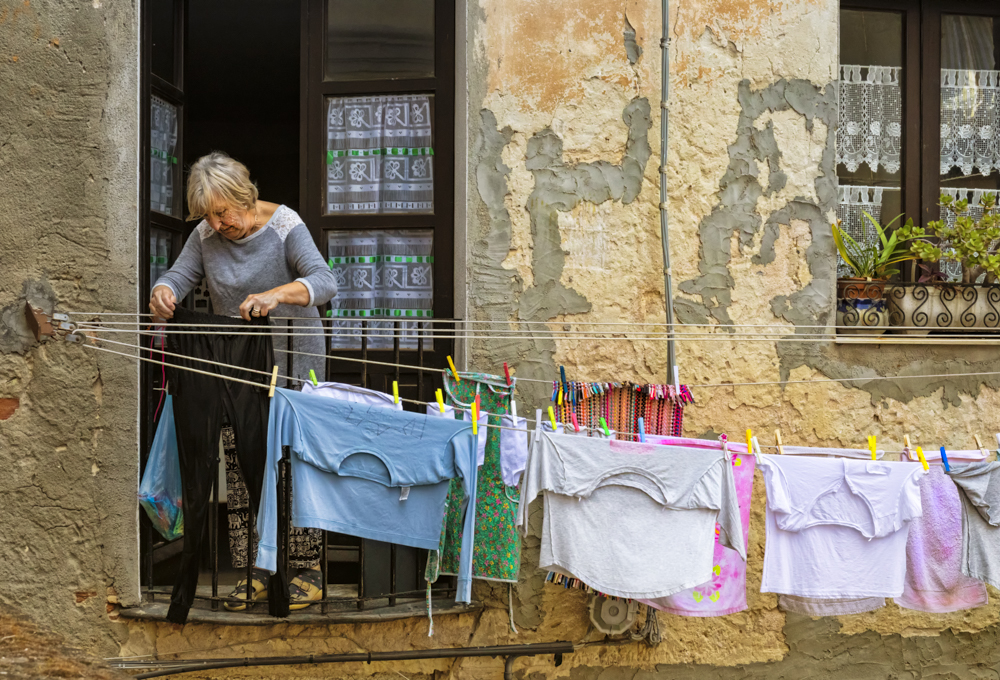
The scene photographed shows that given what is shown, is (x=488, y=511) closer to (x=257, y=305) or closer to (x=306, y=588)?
(x=306, y=588)

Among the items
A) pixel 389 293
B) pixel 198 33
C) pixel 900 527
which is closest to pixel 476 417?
pixel 389 293

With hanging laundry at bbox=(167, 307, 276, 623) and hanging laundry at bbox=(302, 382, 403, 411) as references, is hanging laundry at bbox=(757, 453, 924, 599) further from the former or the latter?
hanging laundry at bbox=(167, 307, 276, 623)

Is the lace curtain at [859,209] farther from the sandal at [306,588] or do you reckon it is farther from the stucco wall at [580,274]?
the sandal at [306,588]

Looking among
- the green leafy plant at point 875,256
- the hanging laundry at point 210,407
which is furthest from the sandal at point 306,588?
the green leafy plant at point 875,256

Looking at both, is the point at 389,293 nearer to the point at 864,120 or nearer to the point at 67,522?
the point at 67,522

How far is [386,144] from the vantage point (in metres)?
3.66

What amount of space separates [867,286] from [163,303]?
2817mm

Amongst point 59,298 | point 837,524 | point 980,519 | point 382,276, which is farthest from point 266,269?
point 980,519

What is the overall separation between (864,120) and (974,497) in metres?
1.78

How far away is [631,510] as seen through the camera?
276 centimetres

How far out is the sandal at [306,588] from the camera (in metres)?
3.17

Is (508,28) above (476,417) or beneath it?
above

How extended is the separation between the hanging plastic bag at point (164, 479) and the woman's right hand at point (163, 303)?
0.33 m

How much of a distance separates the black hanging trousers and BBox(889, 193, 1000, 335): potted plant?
2588 mm
